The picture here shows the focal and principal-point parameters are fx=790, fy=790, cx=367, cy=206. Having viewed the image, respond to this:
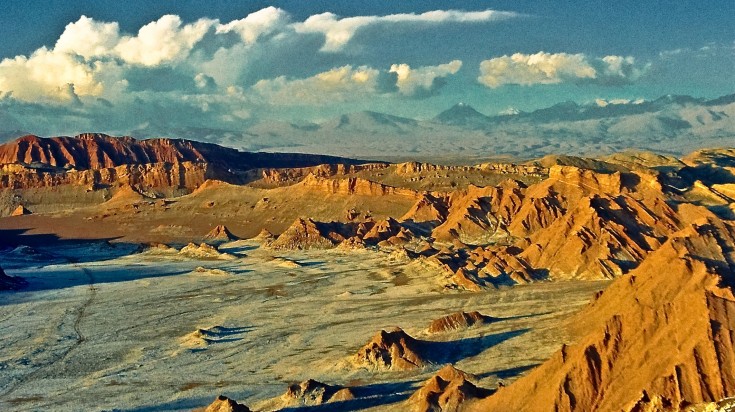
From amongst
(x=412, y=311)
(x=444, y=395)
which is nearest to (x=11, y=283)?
(x=412, y=311)

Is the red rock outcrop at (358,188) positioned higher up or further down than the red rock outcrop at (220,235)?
higher up

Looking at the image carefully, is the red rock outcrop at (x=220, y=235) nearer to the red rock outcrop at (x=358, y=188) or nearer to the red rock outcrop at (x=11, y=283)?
the red rock outcrop at (x=358, y=188)

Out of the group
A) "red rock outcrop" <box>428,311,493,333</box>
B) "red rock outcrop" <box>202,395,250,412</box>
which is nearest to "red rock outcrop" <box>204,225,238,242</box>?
"red rock outcrop" <box>428,311,493,333</box>

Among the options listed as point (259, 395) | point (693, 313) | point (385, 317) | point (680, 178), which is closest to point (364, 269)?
point (385, 317)

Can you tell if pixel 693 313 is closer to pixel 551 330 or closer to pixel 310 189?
pixel 551 330

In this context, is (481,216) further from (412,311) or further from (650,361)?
(650,361)

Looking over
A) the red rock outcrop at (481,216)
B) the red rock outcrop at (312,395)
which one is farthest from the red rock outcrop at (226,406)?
the red rock outcrop at (481,216)

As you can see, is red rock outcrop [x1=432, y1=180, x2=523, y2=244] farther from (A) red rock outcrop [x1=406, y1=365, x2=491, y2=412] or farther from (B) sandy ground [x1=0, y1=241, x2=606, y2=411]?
(A) red rock outcrop [x1=406, y1=365, x2=491, y2=412]
